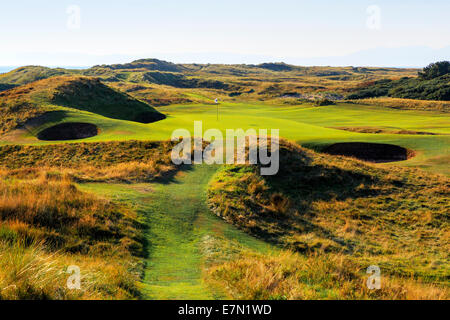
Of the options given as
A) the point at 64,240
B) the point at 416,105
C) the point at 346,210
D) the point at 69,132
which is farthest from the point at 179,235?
the point at 416,105

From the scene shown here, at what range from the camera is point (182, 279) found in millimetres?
7316

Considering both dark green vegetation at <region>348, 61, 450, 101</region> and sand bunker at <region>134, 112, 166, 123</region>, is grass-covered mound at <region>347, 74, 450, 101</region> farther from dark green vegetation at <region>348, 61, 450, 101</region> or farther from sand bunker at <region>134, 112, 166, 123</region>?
sand bunker at <region>134, 112, 166, 123</region>

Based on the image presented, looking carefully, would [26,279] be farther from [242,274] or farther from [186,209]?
[186,209]

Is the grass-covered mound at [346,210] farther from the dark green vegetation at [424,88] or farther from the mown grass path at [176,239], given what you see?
the dark green vegetation at [424,88]

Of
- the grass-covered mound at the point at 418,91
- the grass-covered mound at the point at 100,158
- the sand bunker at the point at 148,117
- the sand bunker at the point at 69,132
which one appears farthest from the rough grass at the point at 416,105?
the sand bunker at the point at 69,132

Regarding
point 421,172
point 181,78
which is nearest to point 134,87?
point 181,78

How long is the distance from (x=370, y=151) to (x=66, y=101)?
118ft

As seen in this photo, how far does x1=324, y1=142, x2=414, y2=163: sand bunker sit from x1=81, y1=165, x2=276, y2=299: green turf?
15.9 meters

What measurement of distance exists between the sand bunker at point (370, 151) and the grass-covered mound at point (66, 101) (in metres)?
26.8

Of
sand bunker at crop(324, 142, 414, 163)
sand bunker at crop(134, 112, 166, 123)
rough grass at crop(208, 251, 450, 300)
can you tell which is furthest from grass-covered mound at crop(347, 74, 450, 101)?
rough grass at crop(208, 251, 450, 300)

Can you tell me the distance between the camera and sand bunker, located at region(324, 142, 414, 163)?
1074 inches

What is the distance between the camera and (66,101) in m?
37.9

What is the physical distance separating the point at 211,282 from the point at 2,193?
809 centimetres

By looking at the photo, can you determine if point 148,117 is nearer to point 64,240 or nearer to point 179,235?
point 179,235
